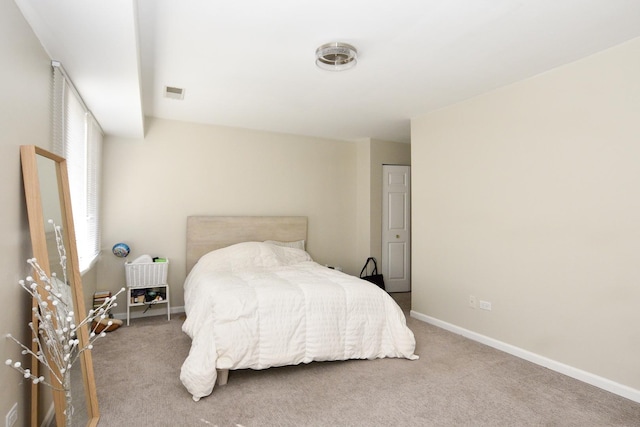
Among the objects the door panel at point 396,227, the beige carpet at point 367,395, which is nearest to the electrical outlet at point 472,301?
the beige carpet at point 367,395

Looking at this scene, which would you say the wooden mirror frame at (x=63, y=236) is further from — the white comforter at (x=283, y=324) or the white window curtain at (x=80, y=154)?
the white comforter at (x=283, y=324)

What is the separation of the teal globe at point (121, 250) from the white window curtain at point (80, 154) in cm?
16

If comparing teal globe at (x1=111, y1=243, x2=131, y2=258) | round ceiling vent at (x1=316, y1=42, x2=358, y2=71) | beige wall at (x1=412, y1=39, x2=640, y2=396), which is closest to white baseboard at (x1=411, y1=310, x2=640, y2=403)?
beige wall at (x1=412, y1=39, x2=640, y2=396)

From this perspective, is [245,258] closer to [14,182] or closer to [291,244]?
[291,244]

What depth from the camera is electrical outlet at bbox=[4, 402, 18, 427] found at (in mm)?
1480

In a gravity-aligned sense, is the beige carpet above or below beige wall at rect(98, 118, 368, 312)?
below

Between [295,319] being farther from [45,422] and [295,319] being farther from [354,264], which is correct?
[354,264]

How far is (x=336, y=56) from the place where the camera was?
2492 mm

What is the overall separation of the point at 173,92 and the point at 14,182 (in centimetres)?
198

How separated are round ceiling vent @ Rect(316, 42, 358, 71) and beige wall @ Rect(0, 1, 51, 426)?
1.59 m

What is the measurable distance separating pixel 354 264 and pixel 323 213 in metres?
0.89

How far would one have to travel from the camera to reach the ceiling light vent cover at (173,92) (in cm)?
322

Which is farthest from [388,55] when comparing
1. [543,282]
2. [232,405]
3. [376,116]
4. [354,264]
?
[354,264]

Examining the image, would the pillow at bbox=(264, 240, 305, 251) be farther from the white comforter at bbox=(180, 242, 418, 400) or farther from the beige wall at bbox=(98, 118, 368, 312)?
the white comforter at bbox=(180, 242, 418, 400)
